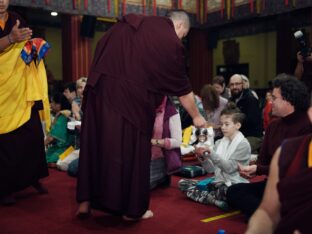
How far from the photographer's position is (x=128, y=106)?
232cm

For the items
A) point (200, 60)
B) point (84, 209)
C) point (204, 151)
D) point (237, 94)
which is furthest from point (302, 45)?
point (200, 60)

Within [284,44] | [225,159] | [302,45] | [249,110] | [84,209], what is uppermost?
[284,44]

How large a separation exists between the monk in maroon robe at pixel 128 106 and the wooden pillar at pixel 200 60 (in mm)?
7484

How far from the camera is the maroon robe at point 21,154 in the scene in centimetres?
284

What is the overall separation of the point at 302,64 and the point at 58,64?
10048 millimetres

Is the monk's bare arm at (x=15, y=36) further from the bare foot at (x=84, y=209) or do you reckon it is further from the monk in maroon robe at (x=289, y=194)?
the monk in maroon robe at (x=289, y=194)

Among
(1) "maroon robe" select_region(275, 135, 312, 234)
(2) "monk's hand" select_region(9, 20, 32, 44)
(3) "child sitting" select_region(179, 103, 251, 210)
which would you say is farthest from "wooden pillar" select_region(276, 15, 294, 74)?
(1) "maroon robe" select_region(275, 135, 312, 234)

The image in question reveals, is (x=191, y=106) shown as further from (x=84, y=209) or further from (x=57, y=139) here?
(x=57, y=139)

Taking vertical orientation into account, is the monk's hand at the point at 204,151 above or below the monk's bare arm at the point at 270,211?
below

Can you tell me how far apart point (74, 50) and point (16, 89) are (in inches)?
193

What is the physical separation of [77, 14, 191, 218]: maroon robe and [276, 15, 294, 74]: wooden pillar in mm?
7053

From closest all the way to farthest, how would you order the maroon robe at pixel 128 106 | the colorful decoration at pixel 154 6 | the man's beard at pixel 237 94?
the maroon robe at pixel 128 106
the man's beard at pixel 237 94
the colorful decoration at pixel 154 6

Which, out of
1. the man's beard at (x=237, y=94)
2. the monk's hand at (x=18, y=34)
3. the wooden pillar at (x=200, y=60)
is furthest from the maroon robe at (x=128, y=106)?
the wooden pillar at (x=200, y=60)

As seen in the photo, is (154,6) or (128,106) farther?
(154,6)
